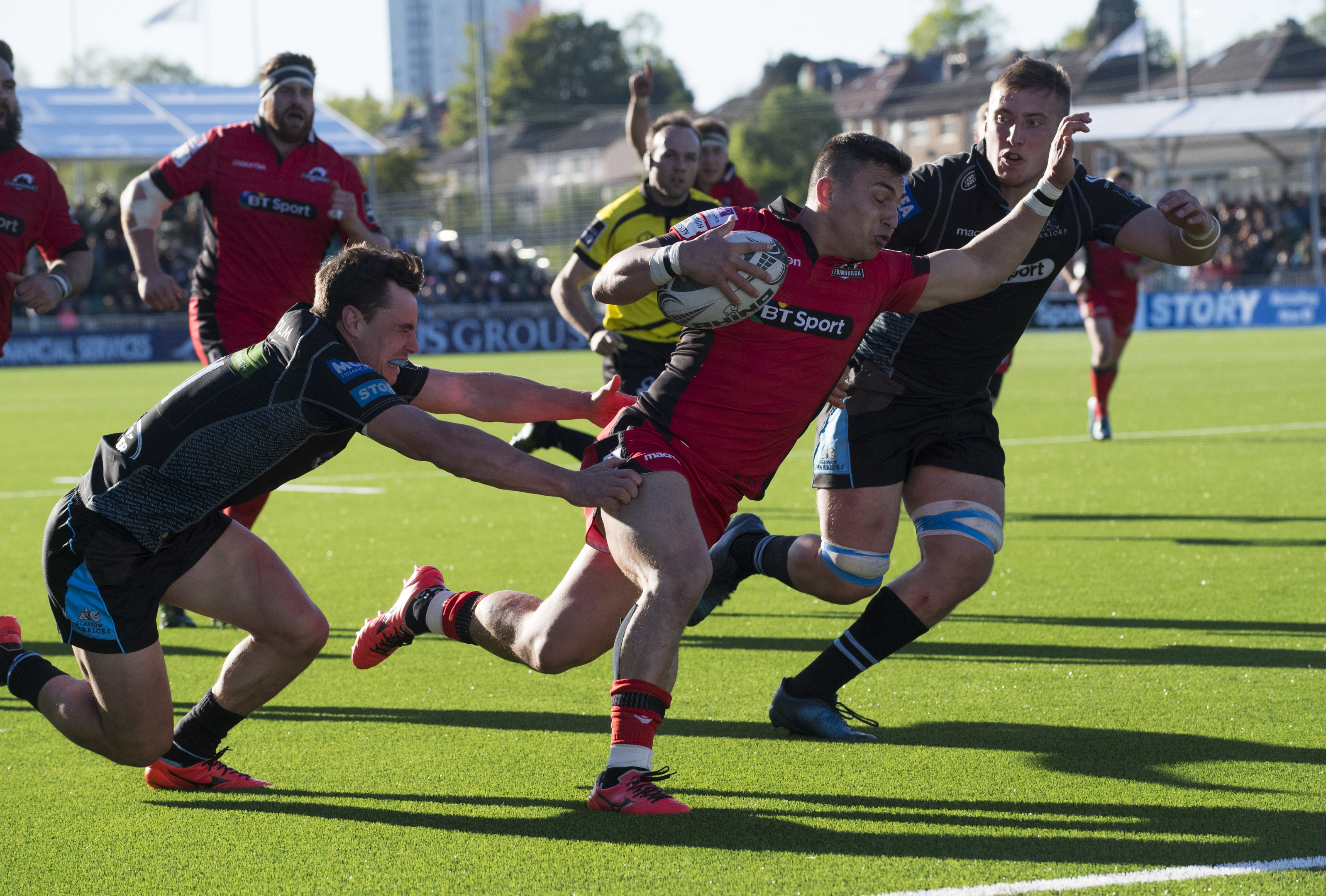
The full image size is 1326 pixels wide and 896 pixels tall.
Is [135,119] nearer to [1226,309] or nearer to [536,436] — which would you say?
[1226,309]

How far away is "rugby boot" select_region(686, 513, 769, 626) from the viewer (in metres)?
5.90

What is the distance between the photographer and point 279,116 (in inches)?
292

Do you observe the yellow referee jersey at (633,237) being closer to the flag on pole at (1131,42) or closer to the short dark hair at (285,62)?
the short dark hair at (285,62)

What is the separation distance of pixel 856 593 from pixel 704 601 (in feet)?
2.37

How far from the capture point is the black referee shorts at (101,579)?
4.30m

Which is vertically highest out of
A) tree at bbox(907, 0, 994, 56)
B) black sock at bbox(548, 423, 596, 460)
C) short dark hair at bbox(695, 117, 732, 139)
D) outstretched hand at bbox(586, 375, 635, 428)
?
tree at bbox(907, 0, 994, 56)

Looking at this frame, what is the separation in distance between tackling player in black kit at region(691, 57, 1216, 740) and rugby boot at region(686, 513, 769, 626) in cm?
44

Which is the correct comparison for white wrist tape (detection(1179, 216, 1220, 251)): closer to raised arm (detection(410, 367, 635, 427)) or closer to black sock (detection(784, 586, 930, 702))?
black sock (detection(784, 586, 930, 702))

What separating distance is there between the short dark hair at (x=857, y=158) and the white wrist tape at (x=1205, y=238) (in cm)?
125

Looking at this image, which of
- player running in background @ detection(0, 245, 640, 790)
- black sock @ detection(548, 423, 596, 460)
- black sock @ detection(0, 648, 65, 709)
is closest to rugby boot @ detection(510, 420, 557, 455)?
black sock @ detection(548, 423, 596, 460)

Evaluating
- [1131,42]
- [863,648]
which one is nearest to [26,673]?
[863,648]

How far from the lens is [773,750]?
4.87 meters

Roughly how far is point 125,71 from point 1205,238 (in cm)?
11712

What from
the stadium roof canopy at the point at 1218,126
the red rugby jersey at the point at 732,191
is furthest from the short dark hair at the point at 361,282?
the stadium roof canopy at the point at 1218,126
